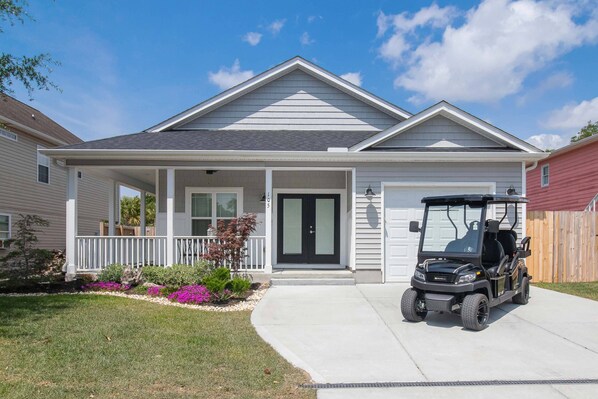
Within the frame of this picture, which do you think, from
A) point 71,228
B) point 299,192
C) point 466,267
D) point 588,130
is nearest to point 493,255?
point 466,267

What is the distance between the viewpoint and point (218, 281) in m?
7.55

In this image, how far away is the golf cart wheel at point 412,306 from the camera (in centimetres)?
588

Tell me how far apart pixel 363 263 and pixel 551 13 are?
28.1ft

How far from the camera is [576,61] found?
15461 millimetres

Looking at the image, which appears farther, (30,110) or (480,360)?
(30,110)

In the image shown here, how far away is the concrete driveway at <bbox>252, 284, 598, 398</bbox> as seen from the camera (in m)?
3.93

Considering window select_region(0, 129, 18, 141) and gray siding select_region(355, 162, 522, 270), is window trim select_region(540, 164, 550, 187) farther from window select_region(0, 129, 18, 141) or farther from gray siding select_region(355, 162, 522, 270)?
window select_region(0, 129, 18, 141)

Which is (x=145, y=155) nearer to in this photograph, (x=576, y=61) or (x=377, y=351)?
(x=377, y=351)

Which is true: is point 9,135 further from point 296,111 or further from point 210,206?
point 296,111

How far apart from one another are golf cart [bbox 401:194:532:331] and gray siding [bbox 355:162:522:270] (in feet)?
9.01

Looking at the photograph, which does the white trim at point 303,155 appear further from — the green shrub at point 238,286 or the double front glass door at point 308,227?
the green shrub at point 238,286

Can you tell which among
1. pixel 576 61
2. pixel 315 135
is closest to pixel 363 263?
pixel 315 135

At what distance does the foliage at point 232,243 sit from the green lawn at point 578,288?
23.0 ft

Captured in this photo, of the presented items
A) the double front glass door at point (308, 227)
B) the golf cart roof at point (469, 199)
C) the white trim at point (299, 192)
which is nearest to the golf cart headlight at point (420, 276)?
the golf cart roof at point (469, 199)
